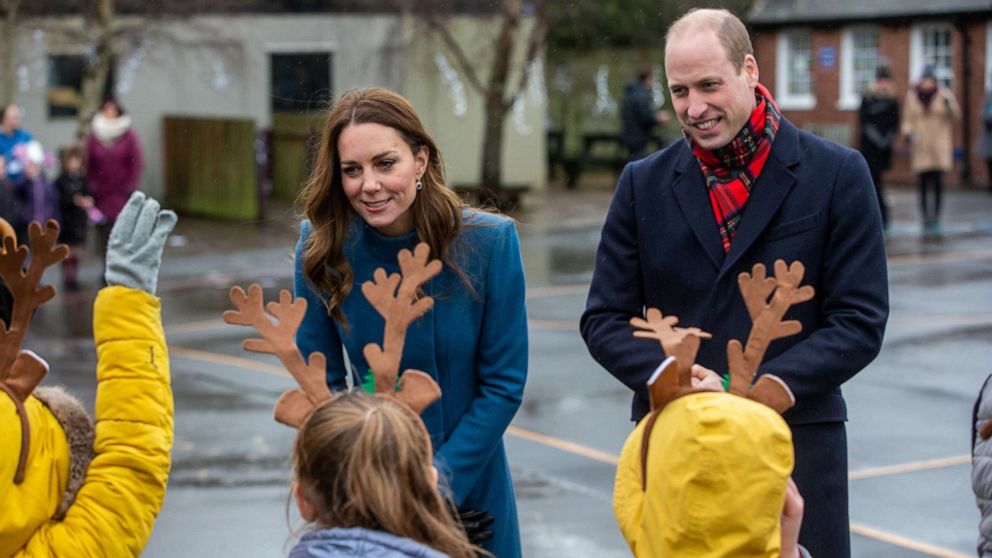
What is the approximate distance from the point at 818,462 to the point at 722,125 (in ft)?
2.91

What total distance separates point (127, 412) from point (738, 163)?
164cm

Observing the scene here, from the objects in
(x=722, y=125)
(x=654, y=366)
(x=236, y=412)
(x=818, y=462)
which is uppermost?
(x=722, y=125)

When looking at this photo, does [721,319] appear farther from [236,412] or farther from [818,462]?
[236,412]

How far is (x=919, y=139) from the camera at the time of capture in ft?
66.0

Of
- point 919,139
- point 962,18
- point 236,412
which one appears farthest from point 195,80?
point 236,412

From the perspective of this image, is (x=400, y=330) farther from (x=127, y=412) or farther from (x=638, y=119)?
(x=638, y=119)

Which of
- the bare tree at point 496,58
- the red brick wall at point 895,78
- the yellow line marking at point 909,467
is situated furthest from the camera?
the red brick wall at point 895,78

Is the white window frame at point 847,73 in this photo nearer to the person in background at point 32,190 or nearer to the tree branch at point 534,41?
the tree branch at point 534,41

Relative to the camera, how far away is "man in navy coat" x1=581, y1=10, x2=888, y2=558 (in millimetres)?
3627

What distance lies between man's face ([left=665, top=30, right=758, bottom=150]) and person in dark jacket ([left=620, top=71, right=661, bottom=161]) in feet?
57.5

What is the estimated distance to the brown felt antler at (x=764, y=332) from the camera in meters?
2.94

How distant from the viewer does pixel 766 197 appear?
12.3 ft

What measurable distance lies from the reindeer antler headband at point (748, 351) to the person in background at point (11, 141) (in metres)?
13.5

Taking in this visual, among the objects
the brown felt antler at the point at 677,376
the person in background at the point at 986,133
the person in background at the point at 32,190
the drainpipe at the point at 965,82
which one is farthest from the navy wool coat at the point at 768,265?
the drainpipe at the point at 965,82
